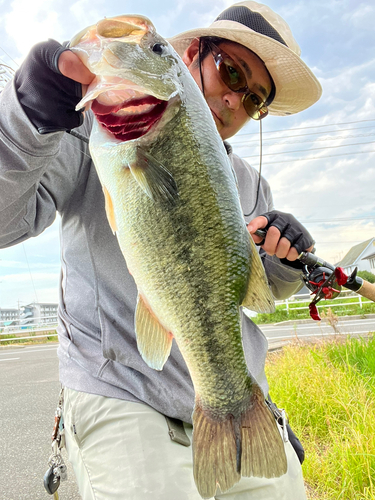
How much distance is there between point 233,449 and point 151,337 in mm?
494

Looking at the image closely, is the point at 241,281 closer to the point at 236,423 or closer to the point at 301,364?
the point at 236,423

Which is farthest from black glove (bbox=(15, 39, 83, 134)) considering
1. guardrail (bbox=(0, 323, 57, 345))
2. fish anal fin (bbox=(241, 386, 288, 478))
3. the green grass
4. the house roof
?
the house roof

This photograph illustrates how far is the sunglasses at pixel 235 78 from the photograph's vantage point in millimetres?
2375

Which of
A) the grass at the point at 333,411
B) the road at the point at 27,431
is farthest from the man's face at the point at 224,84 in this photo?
the road at the point at 27,431

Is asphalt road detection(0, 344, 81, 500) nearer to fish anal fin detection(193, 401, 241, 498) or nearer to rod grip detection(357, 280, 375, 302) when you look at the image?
fish anal fin detection(193, 401, 241, 498)

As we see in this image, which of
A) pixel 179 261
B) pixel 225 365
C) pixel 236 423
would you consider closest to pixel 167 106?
pixel 179 261

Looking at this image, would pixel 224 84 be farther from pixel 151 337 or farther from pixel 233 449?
pixel 233 449

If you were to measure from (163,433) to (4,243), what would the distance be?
1.17m

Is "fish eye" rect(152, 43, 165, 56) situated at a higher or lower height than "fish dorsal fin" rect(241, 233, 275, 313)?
higher

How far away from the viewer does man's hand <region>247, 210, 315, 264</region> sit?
6.13 feet

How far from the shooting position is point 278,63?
2.54m

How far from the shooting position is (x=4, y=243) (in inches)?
68.9

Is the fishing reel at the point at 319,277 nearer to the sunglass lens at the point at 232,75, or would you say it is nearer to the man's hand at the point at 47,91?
the sunglass lens at the point at 232,75

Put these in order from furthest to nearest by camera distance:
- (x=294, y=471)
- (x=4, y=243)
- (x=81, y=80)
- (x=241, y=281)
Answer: (x=294, y=471) → (x=4, y=243) → (x=241, y=281) → (x=81, y=80)
